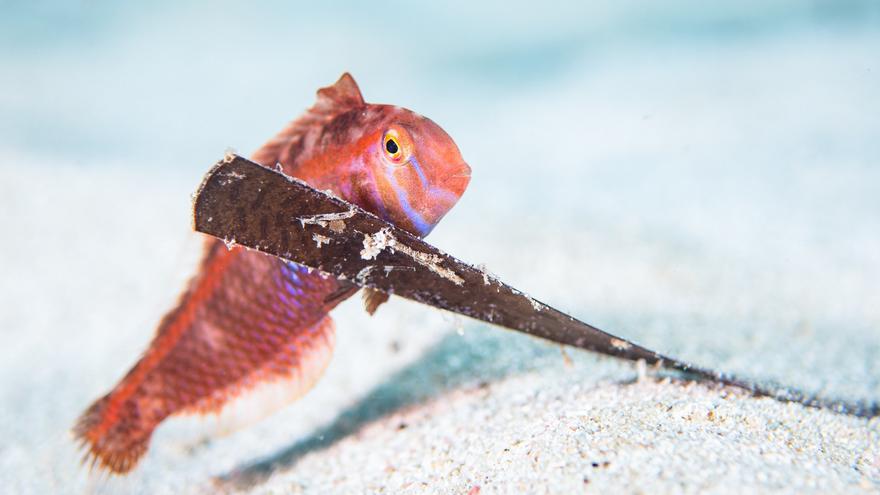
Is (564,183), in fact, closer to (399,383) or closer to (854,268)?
(854,268)

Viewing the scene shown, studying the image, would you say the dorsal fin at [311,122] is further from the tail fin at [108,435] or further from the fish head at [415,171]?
the tail fin at [108,435]

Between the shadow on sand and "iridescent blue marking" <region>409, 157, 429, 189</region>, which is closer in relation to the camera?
"iridescent blue marking" <region>409, 157, 429, 189</region>

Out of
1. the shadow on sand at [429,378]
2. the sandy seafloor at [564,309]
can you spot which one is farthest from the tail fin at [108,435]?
the shadow on sand at [429,378]

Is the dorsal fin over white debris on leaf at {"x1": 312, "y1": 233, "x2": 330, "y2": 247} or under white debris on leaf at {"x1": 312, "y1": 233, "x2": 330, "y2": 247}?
over

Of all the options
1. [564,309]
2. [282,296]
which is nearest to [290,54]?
[282,296]

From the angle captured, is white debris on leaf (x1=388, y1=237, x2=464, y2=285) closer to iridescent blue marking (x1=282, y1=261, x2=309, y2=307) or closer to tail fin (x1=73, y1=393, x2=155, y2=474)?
iridescent blue marking (x1=282, y1=261, x2=309, y2=307)

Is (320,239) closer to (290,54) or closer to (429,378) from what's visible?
(429,378)

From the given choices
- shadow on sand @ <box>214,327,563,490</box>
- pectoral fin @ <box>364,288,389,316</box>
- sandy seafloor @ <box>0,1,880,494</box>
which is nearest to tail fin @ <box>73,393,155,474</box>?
sandy seafloor @ <box>0,1,880,494</box>
